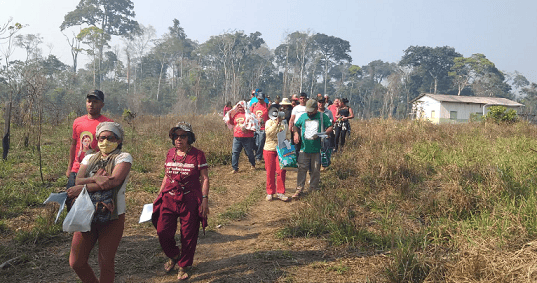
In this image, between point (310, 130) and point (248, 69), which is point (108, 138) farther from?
point (248, 69)

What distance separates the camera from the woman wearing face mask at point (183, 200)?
10.8ft

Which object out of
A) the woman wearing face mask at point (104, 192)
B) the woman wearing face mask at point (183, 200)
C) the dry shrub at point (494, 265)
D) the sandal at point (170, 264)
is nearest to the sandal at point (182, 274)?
the woman wearing face mask at point (183, 200)

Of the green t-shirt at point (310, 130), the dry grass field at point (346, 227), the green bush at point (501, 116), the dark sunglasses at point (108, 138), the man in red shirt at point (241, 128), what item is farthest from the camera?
the green bush at point (501, 116)

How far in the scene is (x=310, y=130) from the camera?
5797mm

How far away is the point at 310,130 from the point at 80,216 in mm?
3946

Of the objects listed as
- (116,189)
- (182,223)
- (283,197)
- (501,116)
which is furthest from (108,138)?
(501,116)

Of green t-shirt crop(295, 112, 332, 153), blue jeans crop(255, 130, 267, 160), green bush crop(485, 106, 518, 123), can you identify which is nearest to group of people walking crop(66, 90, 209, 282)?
green t-shirt crop(295, 112, 332, 153)

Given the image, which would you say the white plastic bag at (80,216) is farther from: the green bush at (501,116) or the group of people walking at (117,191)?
the green bush at (501,116)

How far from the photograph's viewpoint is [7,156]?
26.8 feet

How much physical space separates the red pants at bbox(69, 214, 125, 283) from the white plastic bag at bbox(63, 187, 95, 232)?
21 centimetres

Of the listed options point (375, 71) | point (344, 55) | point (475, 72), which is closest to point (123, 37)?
point (344, 55)

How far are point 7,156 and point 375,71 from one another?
217 feet

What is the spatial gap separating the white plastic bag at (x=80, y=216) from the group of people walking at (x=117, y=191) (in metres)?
0.14

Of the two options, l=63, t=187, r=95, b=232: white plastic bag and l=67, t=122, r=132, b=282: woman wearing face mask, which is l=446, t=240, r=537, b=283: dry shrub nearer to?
l=67, t=122, r=132, b=282: woman wearing face mask
